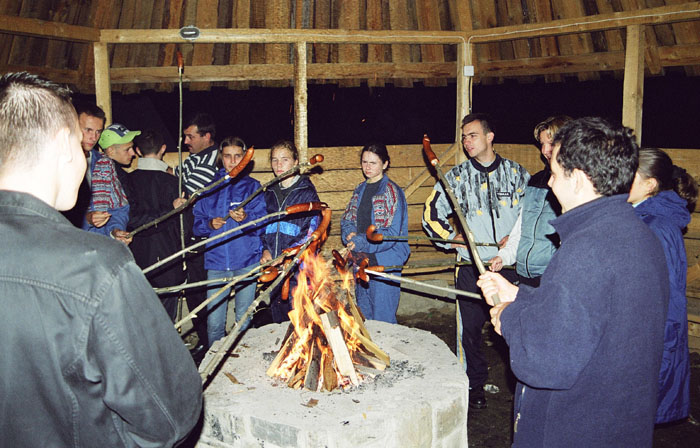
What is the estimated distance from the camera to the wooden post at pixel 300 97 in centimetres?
639

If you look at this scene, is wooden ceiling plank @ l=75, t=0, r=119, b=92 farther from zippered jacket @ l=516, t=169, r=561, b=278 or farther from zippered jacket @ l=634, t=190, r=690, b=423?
zippered jacket @ l=634, t=190, r=690, b=423

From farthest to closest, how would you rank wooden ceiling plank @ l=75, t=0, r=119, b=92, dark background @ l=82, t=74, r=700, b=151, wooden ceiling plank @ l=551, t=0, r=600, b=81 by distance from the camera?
dark background @ l=82, t=74, r=700, b=151 → wooden ceiling plank @ l=551, t=0, r=600, b=81 → wooden ceiling plank @ l=75, t=0, r=119, b=92

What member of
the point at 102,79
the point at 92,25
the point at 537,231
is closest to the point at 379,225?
the point at 537,231

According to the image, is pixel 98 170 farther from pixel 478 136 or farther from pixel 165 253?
pixel 478 136

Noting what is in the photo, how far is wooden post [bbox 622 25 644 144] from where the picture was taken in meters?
5.53

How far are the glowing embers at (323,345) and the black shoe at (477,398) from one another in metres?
1.46

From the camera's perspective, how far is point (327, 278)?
4.17 m

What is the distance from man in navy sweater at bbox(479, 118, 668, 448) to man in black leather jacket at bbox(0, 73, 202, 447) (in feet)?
4.40

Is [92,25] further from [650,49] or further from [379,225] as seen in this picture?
[650,49]

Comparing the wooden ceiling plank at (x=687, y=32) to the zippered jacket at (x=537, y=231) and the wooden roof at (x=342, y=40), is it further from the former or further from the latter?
the zippered jacket at (x=537, y=231)

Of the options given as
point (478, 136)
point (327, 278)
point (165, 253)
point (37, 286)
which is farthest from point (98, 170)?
point (37, 286)

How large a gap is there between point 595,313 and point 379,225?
3567 millimetres

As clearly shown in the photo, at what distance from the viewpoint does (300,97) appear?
6.45 meters

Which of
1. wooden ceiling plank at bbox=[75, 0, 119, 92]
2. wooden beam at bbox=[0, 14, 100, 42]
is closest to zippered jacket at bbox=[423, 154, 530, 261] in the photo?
wooden beam at bbox=[0, 14, 100, 42]
